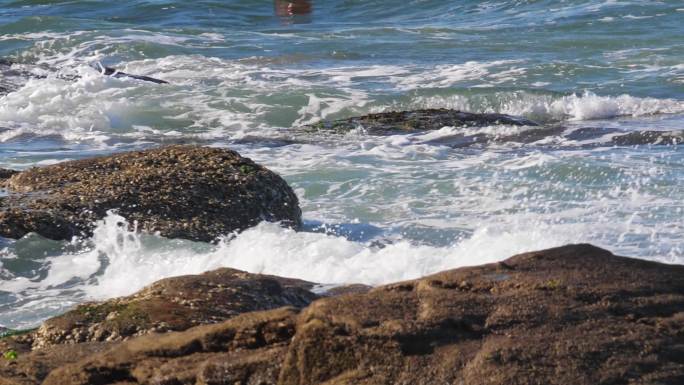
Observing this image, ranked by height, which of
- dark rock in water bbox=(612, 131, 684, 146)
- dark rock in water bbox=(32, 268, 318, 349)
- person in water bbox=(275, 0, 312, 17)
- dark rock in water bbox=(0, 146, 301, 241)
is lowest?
person in water bbox=(275, 0, 312, 17)

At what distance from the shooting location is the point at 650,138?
10922 mm

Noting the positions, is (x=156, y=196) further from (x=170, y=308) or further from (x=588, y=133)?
(x=588, y=133)

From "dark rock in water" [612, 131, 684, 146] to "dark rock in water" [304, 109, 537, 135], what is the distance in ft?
3.80

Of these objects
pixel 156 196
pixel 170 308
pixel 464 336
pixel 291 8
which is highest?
pixel 464 336

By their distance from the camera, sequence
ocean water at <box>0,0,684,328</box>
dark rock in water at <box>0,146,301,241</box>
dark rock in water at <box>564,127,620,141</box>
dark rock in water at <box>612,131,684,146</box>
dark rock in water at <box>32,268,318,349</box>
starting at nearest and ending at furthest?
dark rock in water at <box>32,268,318,349</box>, ocean water at <box>0,0,684,328</box>, dark rock in water at <box>0,146,301,241</box>, dark rock in water at <box>612,131,684,146</box>, dark rock in water at <box>564,127,620,141</box>

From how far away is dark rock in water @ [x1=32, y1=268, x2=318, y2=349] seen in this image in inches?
164

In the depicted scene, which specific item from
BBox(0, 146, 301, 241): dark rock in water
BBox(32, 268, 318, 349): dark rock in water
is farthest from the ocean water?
BBox(32, 268, 318, 349): dark rock in water

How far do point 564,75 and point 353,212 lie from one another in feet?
25.5

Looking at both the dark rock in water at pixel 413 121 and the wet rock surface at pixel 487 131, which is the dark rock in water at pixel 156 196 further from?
the dark rock in water at pixel 413 121

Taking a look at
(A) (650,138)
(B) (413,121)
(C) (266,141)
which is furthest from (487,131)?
(C) (266,141)

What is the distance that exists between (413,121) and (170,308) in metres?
7.90

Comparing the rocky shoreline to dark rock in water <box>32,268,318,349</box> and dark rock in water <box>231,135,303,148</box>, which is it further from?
dark rock in water <box>231,135,303,148</box>

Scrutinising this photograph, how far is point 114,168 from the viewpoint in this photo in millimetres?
7598

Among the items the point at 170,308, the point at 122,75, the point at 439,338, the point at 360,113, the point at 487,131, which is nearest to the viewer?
the point at 439,338
